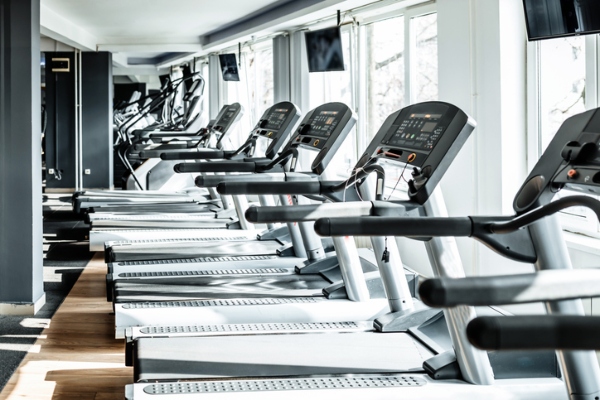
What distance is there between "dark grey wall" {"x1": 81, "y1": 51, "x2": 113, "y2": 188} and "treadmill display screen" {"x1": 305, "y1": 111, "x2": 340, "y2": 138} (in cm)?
812

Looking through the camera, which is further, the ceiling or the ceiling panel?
the ceiling panel

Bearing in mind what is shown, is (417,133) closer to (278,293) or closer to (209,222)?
(278,293)

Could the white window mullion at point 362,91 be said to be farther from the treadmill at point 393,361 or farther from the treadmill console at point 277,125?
the treadmill at point 393,361

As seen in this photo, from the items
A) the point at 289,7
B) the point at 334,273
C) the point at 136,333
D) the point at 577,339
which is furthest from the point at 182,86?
the point at 577,339

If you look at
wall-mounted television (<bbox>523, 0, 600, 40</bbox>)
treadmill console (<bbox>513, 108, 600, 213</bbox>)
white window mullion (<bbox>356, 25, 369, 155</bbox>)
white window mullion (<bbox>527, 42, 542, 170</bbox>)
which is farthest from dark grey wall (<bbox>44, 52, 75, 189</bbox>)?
treadmill console (<bbox>513, 108, 600, 213</bbox>)

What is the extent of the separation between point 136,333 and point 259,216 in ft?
3.36

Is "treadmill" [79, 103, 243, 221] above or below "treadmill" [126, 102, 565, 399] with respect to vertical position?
above

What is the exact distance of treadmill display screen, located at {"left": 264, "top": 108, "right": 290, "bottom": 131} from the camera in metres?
5.36

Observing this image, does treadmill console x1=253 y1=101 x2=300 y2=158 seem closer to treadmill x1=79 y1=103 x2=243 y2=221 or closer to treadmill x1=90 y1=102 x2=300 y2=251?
treadmill x1=90 y1=102 x2=300 y2=251

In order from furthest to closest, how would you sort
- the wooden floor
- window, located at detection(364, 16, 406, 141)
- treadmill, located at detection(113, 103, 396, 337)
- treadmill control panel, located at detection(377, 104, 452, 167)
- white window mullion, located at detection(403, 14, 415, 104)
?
window, located at detection(364, 16, 406, 141) < white window mullion, located at detection(403, 14, 415, 104) < treadmill, located at detection(113, 103, 396, 337) < the wooden floor < treadmill control panel, located at detection(377, 104, 452, 167)

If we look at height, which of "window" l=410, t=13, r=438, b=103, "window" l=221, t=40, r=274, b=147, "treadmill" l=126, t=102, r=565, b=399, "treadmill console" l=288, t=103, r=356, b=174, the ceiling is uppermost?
the ceiling

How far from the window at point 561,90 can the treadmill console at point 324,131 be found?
1049 millimetres

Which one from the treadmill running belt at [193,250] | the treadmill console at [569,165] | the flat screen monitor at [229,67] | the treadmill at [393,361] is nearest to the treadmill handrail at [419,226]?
the treadmill console at [569,165]

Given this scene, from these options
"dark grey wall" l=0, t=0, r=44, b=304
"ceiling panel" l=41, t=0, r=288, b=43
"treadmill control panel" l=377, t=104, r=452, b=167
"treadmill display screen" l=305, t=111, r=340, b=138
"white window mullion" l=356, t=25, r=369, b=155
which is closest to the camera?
"treadmill control panel" l=377, t=104, r=452, b=167
